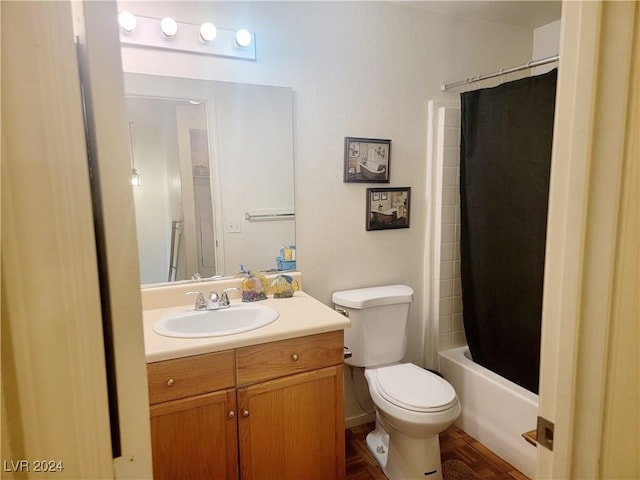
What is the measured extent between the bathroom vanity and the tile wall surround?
1.00 metres

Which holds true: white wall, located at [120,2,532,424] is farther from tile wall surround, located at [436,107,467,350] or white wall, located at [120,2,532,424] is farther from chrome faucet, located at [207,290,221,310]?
chrome faucet, located at [207,290,221,310]

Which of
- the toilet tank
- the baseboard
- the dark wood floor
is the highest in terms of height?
the toilet tank

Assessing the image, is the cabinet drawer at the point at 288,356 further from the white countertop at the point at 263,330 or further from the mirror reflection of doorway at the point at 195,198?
the mirror reflection of doorway at the point at 195,198

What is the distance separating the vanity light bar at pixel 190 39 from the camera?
5.47 feet

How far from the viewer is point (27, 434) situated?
41 centimetres

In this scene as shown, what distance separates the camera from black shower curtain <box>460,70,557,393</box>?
1960 millimetres

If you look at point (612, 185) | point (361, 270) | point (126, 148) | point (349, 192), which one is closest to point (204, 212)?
point (349, 192)

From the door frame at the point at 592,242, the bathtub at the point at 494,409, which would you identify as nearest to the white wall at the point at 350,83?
the bathtub at the point at 494,409

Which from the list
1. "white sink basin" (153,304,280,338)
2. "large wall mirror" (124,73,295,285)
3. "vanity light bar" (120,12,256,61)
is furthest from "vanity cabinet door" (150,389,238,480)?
"vanity light bar" (120,12,256,61)

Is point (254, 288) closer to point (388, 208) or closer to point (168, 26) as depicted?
point (388, 208)

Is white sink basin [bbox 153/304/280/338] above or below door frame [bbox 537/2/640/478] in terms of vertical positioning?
below

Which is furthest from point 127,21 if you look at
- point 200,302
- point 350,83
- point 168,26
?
point 200,302

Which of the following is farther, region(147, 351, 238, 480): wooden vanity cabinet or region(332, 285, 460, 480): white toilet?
region(332, 285, 460, 480): white toilet

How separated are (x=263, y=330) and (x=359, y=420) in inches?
46.3
